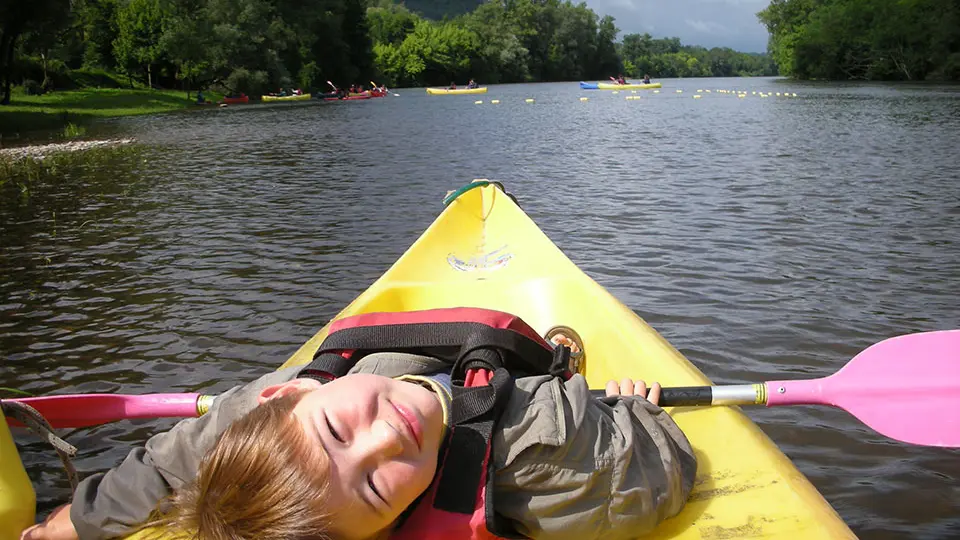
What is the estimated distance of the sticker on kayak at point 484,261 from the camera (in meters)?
4.74

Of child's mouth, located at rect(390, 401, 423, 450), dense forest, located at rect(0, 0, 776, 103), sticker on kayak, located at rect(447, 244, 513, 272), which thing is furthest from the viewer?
dense forest, located at rect(0, 0, 776, 103)

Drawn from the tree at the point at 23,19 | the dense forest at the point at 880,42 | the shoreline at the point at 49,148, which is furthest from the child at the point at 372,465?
the dense forest at the point at 880,42

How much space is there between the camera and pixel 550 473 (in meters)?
2.05

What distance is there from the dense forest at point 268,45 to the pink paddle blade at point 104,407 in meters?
21.8

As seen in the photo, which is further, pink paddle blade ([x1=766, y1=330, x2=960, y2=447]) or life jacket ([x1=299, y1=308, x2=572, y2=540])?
pink paddle blade ([x1=766, y1=330, x2=960, y2=447])

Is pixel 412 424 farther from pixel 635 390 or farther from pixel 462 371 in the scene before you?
pixel 635 390

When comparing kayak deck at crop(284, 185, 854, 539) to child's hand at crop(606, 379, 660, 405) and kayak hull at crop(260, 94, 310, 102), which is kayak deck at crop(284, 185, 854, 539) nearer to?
child's hand at crop(606, 379, 660, 405)

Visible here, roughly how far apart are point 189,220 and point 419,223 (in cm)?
272

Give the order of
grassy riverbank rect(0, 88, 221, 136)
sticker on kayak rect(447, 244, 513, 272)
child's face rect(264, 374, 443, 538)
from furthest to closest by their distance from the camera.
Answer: grassy riverbank rect(0, 88, 221, 136) < sticker on kayak rect(447, 244, 513, 272) < child's face rect(264, 374, 443, 538)

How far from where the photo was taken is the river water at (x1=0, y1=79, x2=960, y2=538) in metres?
3.87

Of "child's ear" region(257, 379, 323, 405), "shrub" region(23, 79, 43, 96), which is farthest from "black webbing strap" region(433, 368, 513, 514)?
"shrub" region(23, 79, 43, 96)

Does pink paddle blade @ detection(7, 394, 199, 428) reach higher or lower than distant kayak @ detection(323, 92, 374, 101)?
lower

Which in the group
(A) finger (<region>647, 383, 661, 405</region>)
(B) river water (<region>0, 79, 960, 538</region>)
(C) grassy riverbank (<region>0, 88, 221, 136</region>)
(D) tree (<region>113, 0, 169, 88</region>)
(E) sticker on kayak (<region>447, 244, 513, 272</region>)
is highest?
(D) tree (<region>113, 0, 169, 88</region>)

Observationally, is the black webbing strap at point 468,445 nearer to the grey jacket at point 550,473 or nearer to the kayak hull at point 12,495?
the grey jacket at point 550,473
